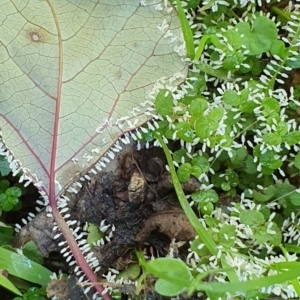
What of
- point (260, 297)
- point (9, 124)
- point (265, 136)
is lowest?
point (260, 297)

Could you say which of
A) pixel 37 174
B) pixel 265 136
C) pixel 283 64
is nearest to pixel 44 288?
pixel 37 174

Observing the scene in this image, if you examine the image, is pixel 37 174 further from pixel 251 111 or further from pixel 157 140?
pixel 251 111

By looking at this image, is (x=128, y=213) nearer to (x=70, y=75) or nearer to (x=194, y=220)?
(x=194, y=220)

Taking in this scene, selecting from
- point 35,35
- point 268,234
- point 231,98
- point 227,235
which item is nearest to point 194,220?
point 227,235

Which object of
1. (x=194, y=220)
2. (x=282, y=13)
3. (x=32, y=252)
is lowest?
(x=32, y=252)

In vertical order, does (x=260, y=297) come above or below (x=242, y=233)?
below

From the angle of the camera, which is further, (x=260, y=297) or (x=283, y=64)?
(x=283, y=64)

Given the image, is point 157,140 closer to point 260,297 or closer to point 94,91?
point 94,91
